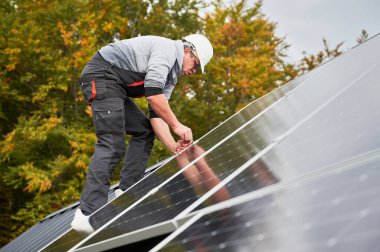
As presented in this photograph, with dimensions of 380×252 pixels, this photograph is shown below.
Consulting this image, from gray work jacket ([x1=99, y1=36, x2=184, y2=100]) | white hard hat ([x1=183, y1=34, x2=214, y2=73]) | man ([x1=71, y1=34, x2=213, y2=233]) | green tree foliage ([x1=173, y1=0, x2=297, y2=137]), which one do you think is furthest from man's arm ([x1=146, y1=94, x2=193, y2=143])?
green tree foliage ([x1=173, y1=0, x2=297, y2=137])

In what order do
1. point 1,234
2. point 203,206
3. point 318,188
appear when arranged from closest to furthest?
point 318,188
point 203,206
point 1,234

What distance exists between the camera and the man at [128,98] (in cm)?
377

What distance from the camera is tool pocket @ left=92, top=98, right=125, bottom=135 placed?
12.5 ft

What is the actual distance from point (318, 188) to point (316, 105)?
175cm

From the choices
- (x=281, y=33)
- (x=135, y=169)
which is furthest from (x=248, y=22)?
(x=135, y=169)

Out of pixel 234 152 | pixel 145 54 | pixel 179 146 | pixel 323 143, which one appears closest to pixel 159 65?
pixel 145 54

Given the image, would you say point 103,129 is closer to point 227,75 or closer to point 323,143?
point 323,143

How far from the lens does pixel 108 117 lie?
151 inches

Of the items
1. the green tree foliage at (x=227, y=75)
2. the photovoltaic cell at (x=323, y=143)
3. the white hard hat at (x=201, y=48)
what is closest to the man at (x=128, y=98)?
the white hard hat at (x=201, y=48)

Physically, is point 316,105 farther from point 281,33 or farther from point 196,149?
point 281,33

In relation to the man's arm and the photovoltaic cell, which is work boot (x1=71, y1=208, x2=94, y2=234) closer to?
the man's arm

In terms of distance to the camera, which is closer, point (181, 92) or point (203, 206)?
point (203, 206)

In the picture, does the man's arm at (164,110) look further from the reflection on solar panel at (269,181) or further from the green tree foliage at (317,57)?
the green tree foliage at (317,57)

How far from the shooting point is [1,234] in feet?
59.4
